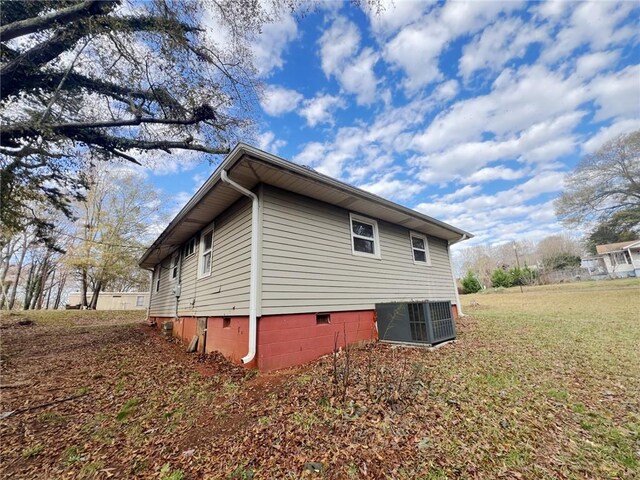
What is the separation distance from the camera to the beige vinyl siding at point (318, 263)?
16.1 feet

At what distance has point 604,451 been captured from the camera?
2484mm

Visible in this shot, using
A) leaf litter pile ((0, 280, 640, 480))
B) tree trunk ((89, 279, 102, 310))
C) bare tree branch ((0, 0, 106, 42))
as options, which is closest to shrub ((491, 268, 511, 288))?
leaf litter pile ((0, 280, 640, 480))

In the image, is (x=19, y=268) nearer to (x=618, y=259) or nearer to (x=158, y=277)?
(x=158, y=277)

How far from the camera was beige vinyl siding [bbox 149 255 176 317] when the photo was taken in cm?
997

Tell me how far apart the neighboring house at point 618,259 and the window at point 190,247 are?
38730mm

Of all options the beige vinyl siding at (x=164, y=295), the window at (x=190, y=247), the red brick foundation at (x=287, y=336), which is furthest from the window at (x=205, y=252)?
the beige vinyl siding at (x=164, y=295)

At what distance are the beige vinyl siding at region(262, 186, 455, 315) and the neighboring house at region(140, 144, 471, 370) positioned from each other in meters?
0.02

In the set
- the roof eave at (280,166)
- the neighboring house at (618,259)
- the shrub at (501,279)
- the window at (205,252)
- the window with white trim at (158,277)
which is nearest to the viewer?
the roof eave at (280,166)

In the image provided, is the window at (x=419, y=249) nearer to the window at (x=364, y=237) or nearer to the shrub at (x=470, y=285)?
the window at (x=364, y=237)

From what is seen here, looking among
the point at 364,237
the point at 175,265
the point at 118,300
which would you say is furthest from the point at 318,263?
the point at 118,300

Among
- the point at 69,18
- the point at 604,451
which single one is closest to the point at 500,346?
the point at 604,451

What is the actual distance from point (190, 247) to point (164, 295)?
13.0 feet

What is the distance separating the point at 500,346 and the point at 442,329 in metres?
1.20

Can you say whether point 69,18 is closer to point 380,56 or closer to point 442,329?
point 380,56
